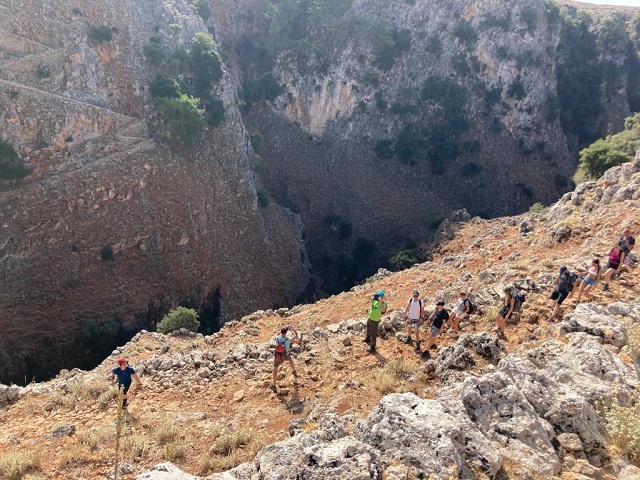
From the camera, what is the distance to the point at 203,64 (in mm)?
38500

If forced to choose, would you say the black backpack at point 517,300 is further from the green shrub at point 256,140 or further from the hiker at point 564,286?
the green shrub at point 256,140

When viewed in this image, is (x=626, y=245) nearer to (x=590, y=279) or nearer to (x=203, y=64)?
(x=590, y=279)

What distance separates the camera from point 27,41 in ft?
98.0

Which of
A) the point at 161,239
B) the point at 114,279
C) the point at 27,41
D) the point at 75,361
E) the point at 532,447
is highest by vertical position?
the point at 27,41

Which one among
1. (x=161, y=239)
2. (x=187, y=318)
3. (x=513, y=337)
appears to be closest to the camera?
(x=513, y=337)

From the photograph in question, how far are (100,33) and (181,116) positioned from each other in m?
8.08

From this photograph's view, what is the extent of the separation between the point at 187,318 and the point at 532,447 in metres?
22.6

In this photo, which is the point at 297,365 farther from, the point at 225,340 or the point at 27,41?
the point at 27,41

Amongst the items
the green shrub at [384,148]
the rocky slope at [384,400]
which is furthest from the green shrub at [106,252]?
the green shrub at [384,148]

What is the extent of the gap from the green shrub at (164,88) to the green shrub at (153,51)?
145 centimetres

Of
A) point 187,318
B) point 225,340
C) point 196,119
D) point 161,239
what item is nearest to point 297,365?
point 225,340

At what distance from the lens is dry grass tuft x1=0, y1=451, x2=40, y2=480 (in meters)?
8.66

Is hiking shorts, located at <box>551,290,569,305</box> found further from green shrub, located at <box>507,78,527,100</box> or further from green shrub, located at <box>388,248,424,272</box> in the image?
green shrub, located at <box>507,78,527,100</box>

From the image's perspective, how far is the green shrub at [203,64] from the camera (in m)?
38.3
